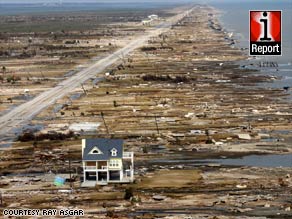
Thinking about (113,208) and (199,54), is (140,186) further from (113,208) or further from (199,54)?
(199,54)

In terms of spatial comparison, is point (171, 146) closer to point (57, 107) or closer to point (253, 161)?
point (253, 161)

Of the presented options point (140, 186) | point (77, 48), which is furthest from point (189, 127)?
point (77, 48)

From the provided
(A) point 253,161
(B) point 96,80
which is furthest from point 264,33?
(B) point 96,80

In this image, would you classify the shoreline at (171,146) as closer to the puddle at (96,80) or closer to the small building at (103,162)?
the small building at (103,162)

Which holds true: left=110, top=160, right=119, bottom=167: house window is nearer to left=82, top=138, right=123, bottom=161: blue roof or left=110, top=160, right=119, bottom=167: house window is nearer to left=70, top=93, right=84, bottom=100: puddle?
left=82, top=138, right=123, bottom=161: blue roof

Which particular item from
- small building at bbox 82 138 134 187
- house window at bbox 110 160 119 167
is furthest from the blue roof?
house window at bbox 110 160 119 167

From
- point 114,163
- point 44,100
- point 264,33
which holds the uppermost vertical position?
point 264,33

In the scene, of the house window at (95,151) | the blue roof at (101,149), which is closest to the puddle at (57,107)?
the blue roof at (101,149)
